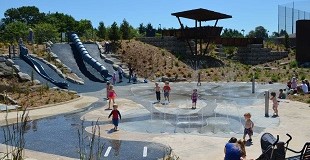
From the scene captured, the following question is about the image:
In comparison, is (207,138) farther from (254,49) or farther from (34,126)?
(254,49)

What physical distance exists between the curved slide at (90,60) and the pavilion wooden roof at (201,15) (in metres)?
11.4

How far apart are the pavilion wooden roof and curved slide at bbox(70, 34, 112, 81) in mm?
11448

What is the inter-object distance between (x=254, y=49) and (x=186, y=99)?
99.5 ft

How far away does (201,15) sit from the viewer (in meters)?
44.6

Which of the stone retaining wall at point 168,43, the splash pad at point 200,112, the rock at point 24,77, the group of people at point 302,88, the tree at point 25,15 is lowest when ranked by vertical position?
the splash pad at point 200,112

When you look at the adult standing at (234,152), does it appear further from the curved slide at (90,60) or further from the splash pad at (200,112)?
the curved slide at (90,60)

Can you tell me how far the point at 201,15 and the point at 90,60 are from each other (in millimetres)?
14410

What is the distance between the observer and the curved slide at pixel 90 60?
113 ft

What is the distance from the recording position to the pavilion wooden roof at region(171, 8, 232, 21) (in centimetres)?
4378

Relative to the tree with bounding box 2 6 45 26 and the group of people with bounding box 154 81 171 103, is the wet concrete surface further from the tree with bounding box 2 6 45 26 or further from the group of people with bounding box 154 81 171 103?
the tree with bounding box 2 6 45 26

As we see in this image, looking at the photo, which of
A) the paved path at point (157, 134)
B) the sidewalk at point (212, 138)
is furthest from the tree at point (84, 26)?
the sidewalk at point (212, 138)

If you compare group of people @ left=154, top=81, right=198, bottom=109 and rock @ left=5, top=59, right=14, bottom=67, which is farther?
rock @ left=5, top=59, right=14, bottom=67

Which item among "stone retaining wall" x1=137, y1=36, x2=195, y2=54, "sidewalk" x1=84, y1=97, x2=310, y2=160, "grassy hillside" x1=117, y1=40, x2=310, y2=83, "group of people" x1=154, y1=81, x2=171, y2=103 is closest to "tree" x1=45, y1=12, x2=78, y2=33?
"stone retaining wall" x1=137, y1=36, x2=195, y2=54

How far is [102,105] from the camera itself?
857 inches
